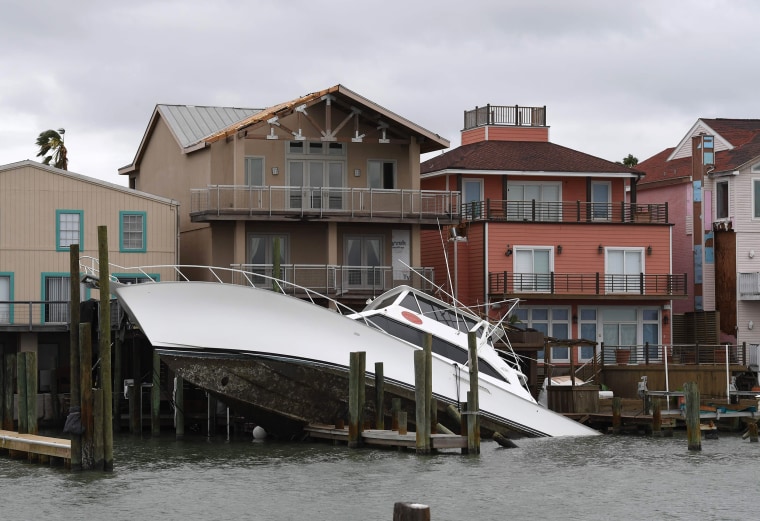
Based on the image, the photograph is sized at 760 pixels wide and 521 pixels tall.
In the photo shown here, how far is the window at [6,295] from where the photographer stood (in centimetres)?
4338

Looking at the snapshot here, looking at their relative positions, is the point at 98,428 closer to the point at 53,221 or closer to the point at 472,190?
the point at 53,221

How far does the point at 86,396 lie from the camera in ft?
90.9

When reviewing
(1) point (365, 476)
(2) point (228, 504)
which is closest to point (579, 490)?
(1) point (365, 476)

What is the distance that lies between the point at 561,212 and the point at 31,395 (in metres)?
A: 24.2

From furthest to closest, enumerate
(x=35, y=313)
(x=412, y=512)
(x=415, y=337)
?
(x=35, y=313) < (x=415, y=337) < (x=412, y=512)

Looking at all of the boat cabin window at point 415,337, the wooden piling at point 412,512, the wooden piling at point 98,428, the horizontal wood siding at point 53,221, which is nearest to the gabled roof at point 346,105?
the horizontal wood siding at point 53,221

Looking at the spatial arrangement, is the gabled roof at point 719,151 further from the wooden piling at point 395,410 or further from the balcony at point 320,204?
the wooden piling at point 395,410

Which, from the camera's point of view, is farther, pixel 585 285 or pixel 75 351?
pixel 585 285

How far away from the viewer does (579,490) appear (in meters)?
28.5

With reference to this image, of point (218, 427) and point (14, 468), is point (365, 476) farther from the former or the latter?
point (218, 427)

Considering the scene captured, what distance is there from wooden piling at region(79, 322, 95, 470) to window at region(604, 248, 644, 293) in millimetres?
26471

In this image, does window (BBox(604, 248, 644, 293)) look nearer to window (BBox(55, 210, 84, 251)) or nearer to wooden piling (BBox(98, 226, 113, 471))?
window (BBox(55, 210, 84, 251))

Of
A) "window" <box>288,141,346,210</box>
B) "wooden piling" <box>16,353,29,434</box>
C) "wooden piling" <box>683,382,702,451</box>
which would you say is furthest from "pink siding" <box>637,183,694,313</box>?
"wooden piling" <box>16,353,29,434</box>

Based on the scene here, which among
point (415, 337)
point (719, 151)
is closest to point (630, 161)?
point (719, 151)
